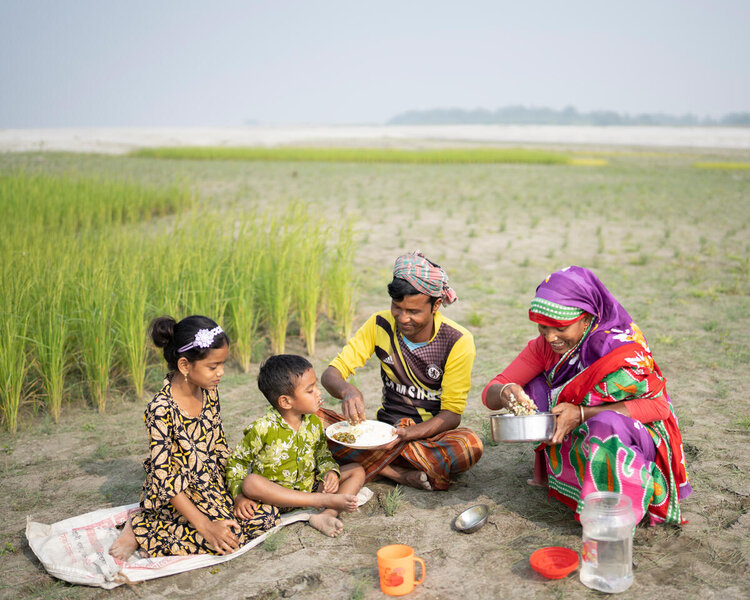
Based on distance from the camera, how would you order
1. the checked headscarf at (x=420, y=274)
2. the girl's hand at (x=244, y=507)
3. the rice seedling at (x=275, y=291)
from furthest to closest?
the rice seedling at (x=275, y=291), the checked headscarf at (x=420, y=274), the girl's hand at (x=244, y=507)

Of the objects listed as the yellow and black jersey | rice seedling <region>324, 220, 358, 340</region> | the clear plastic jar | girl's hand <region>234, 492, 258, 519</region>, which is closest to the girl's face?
girl's hand <region>234, 492, 258, 519</region>

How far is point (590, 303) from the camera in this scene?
9.96 feet

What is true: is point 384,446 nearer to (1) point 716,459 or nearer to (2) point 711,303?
(1) point 716,459

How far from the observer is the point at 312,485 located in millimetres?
3420

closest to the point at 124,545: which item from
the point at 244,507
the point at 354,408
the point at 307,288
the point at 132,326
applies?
the point at 244,507

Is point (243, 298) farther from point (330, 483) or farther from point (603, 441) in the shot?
point (603, 441)

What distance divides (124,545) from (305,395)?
1.00m

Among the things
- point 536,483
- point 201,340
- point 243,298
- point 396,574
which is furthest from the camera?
point 243,298

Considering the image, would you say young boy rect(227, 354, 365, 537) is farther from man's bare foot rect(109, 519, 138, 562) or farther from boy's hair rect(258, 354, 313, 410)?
man's bare foot rect(109, 519, 138, 562)

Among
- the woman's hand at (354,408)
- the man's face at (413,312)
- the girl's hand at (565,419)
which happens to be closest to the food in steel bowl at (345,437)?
the woman's hand at (354,408)

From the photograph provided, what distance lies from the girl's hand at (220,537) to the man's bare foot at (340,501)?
1.52ft

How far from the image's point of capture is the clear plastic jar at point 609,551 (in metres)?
2.65

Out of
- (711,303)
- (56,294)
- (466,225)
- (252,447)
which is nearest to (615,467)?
(252,447)

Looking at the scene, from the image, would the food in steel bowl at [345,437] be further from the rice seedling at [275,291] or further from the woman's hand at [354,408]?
the rice seedling at [275,291]
